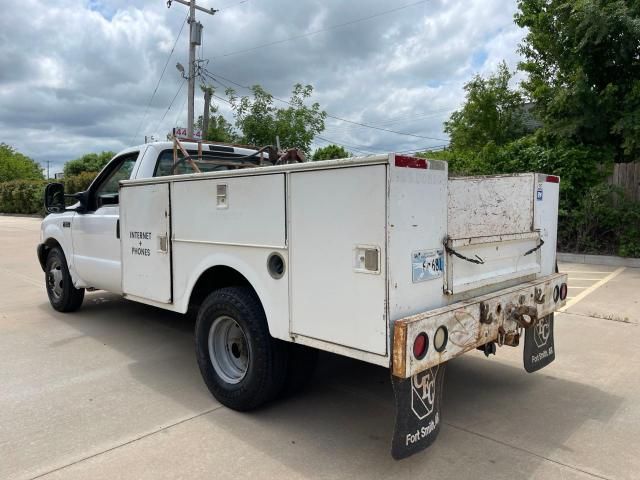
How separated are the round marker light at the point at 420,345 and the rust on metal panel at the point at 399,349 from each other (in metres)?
0.09

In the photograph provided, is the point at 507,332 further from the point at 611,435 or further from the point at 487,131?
the point at 487,131

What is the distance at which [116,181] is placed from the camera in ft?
18.5

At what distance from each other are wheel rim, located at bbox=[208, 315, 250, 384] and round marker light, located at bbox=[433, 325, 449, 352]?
5.14 feet

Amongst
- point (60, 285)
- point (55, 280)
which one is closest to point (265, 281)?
point (60, 285)

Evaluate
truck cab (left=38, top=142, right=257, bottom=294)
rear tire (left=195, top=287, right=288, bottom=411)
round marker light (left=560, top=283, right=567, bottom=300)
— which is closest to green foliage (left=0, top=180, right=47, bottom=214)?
truck cab (left=38, top=142, right=257, bottom=294)

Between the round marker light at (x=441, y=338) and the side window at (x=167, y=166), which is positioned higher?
the side window at (x=167, y=166)

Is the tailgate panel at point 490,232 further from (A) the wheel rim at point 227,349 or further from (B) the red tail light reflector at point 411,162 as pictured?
(A) the wheel rim at point 227,349

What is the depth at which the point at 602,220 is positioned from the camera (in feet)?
37.5

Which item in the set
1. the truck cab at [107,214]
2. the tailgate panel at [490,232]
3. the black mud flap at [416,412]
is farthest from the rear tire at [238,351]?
the truck cab at [107,214]

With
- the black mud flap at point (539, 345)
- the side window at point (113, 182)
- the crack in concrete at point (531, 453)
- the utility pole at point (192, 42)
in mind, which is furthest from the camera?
the utility pole at point (192, 42)

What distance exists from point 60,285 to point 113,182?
2.01 m

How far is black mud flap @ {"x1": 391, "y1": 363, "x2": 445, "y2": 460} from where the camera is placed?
2.83m

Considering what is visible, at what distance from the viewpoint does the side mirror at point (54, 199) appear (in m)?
6.36

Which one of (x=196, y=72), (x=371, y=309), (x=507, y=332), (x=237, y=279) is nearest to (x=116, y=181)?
(x=237, y=279)
